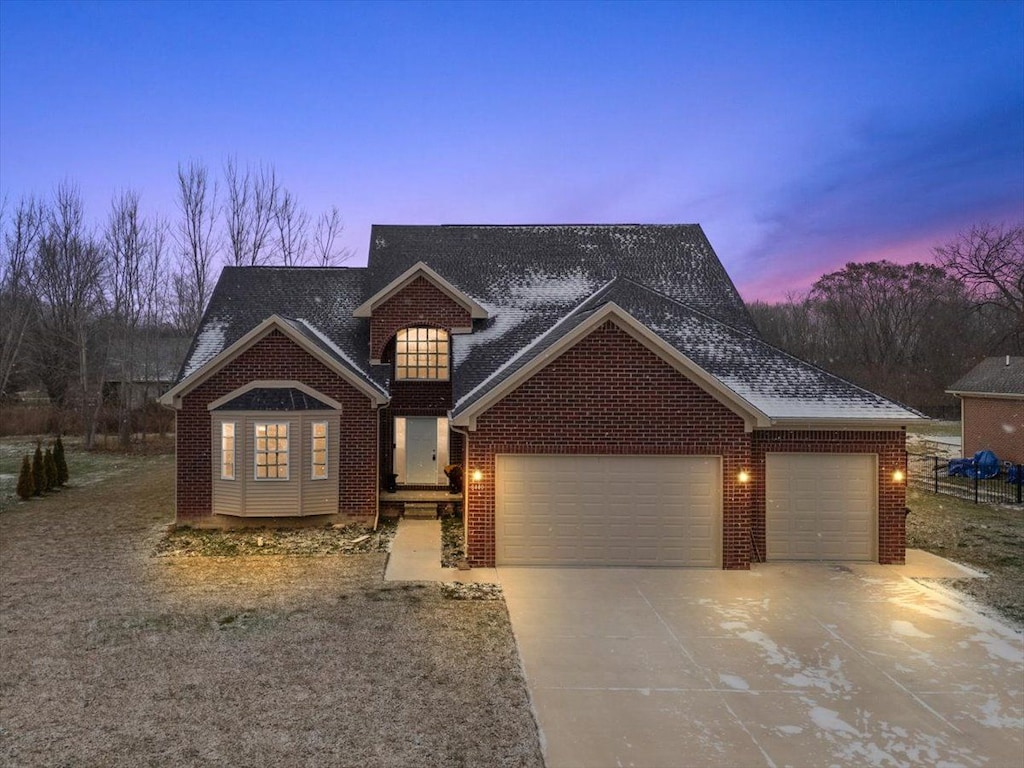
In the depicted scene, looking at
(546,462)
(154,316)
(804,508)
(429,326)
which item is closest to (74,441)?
(154,316)

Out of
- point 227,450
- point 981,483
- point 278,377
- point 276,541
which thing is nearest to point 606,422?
point 276,541

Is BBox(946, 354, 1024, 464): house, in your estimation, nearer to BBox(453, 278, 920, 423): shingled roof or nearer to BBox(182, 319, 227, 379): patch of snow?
BBox(453, 278, 920, 423): shingled roof

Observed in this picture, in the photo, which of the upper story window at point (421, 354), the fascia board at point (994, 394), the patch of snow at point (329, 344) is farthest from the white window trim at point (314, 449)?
the fascia board at point (994, 394)

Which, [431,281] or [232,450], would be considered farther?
[431,281]

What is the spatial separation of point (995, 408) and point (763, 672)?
22.5 metres

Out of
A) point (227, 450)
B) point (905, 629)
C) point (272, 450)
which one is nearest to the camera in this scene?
point (905, 629)

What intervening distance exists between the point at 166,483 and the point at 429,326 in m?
11.5

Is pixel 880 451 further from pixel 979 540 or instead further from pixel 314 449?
pixel 314 449

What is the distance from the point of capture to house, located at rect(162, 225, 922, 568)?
441 inches

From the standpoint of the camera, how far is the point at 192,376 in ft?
45.4

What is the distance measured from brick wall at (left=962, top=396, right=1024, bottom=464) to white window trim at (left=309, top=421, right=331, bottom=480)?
23750mm

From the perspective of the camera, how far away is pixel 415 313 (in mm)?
16344

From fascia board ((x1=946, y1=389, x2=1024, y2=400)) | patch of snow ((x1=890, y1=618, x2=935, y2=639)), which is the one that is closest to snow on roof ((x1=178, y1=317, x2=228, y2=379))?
patch of snow ((x1=890, y1=618, x2=935, y2=639))

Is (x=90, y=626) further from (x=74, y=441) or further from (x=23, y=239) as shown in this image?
(x=23, y=239)
